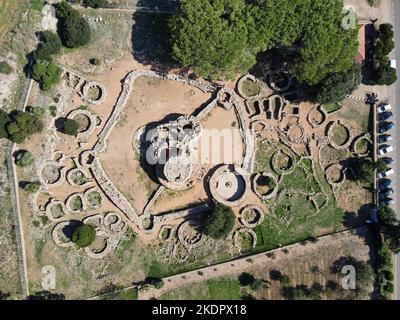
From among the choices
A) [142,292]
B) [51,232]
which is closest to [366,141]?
[142,292]

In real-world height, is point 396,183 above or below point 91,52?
below

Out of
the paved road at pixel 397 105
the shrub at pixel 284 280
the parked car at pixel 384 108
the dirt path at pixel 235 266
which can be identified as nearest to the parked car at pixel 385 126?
the paved road at pixel 397 105

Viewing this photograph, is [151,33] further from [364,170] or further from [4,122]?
[364,170]

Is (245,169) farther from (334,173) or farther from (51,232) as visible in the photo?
(51,232)

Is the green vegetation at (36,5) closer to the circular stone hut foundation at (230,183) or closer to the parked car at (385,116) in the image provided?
the circular stone hut foundation at (230,183)

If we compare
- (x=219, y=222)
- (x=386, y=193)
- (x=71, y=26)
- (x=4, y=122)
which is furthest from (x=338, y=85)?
(x=4, y=122)

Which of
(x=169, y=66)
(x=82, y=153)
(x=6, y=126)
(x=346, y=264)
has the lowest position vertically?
(x=346, y=264)
